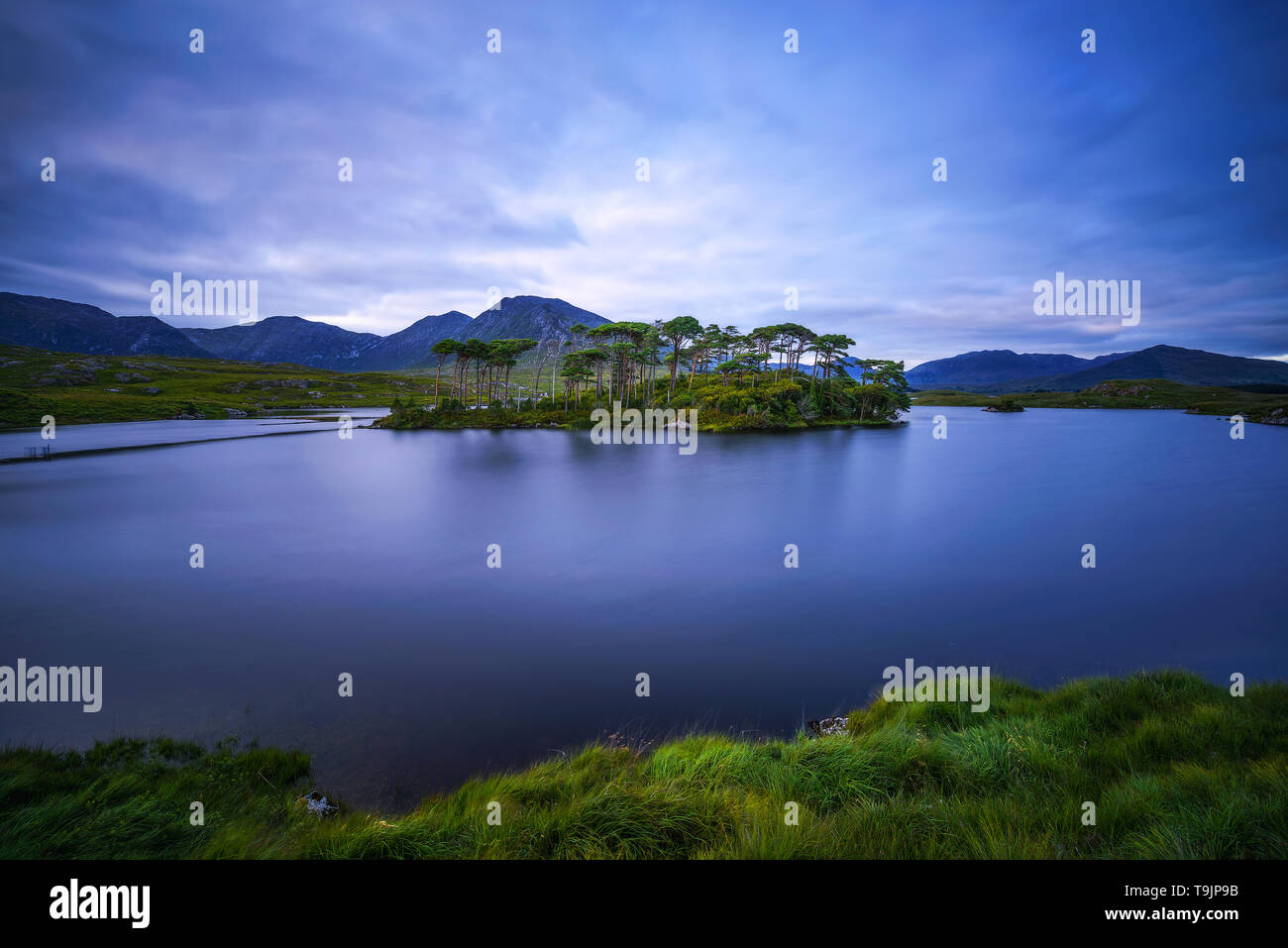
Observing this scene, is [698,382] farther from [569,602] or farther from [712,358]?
[569,602]

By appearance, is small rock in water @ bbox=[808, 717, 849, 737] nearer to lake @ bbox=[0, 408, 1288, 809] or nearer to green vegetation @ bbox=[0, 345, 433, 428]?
lake @ bbox=[0, 408, 1288, 809]

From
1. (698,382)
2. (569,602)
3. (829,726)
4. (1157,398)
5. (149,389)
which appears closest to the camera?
(829,726)

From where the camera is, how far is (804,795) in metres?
4.42

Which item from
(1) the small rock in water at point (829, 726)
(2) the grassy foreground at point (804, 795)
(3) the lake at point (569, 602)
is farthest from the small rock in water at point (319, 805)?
(1) the small rock in water at point (829, 726)

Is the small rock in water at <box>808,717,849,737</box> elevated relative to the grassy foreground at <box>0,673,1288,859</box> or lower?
lower

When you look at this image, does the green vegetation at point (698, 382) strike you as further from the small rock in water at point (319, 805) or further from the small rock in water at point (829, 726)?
the small rock in water at point (319, 805)

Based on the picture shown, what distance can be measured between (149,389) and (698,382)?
9608 cm

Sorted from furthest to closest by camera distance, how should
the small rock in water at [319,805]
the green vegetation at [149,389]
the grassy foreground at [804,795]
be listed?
1. the green vegetation at [149,389]
2. the small rock in water at [319,805]
3. the grassy foreground at [804,795]

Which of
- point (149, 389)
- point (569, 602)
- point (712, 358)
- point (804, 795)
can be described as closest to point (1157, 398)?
point (712, 358)

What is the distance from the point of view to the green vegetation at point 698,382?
53.5 m

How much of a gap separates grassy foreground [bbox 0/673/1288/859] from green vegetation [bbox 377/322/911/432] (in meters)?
45.8

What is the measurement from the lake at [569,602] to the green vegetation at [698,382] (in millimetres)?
32260

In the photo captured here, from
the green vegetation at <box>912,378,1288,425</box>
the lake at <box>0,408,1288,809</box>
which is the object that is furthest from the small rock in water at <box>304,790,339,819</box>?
the green vegetation at <box>912,378,1288,425</box>

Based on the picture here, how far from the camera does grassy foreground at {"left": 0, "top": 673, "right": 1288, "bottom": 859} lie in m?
3.32
